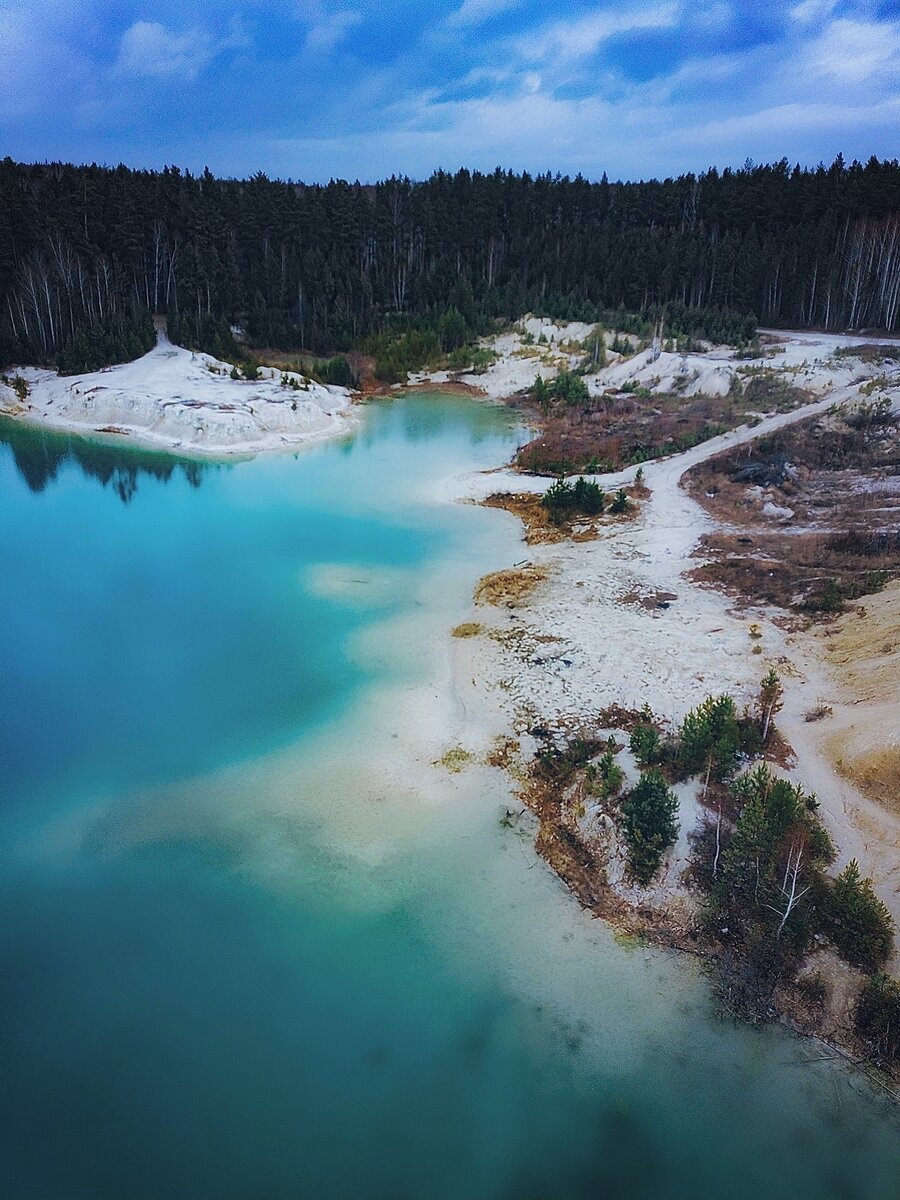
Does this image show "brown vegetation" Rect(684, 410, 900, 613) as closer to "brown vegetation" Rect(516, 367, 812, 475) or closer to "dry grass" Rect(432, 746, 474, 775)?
"brown vegetation" Rect(516, 367, 812, 475)

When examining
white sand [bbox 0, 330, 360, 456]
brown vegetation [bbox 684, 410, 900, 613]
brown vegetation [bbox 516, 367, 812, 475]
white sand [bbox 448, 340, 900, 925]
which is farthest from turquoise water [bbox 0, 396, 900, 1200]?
white sand [bbox 0, 330, 360, 456]

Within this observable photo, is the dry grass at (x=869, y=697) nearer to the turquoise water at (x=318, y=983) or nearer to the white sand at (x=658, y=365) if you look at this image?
the turquoise water at (x=318, y=983)

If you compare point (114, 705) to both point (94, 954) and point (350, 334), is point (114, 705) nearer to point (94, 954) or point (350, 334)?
point (94, 954)

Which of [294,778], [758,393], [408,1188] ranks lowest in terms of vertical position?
[408,1188]

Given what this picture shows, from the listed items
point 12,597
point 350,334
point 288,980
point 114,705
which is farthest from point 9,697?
point 350,334

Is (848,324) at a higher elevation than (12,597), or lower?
higher

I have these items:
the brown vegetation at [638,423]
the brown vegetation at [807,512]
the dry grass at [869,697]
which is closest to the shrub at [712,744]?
the dry grass at [869,697]

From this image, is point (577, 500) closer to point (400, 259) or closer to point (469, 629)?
point (469, 629)
